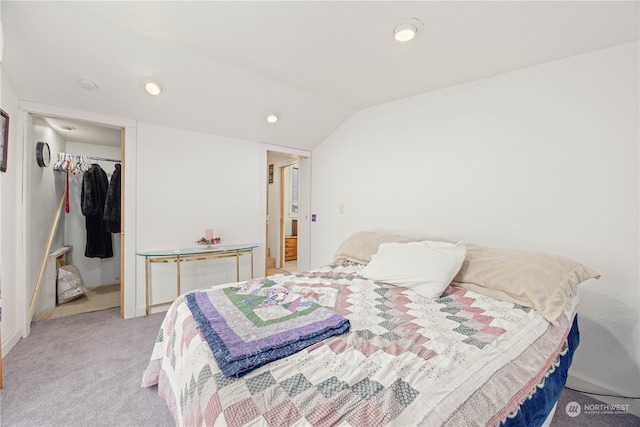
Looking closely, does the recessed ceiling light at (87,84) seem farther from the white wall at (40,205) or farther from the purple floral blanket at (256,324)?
the purple floral blanket at (256,324)

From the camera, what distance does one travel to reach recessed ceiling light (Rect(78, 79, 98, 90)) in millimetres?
Result: 2156

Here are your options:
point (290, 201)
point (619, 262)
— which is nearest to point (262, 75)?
point (619, 262)

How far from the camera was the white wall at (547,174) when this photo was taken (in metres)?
1.66

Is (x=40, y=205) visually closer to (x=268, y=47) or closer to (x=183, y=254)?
(x=183, y=254)

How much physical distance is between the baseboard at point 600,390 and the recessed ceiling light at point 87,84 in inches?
163

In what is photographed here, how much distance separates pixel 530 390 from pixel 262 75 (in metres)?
2.63

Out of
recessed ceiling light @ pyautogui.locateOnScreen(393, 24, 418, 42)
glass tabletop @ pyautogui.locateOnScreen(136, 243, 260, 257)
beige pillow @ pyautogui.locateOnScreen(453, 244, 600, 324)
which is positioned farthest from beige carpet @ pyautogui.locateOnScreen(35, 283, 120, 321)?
recessed ceiling light @ pyautogui.locateOnScreen(393, 24, 418, 42)

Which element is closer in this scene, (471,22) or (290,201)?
(471,22)

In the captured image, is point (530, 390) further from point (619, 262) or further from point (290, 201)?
point (290, 201)

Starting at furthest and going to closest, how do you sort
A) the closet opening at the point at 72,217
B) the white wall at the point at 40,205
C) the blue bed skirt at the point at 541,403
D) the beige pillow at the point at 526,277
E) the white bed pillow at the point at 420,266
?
the closet opening at the point at 72,217 → the white wall at the point at 40,205 → the white bed pillow at the point at 420,266 → the beige pillow at the point at 526,277 → the blue bed skirt at the point at 541,403

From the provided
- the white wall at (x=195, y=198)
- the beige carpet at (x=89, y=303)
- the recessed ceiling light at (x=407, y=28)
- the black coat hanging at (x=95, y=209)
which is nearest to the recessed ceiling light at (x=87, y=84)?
the white wall at (x=195, y=198)

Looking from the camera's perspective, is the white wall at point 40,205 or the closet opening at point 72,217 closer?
the white wall at point 40,205

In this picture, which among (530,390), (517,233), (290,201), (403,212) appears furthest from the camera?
(290,201)

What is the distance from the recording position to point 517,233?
204 cm
